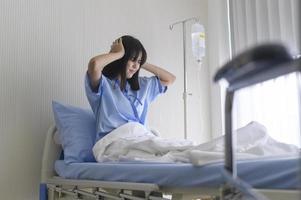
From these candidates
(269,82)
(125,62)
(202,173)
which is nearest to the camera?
(202,173)

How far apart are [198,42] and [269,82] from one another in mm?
578

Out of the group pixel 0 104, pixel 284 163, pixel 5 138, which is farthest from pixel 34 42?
pixel 284 163

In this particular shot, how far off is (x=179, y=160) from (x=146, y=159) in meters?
0.19

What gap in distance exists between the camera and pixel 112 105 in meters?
1.93

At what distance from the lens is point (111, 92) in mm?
1952

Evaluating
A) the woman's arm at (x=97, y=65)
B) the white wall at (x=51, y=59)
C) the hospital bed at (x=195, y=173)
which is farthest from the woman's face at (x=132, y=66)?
the hospital bed at (x=195, y=173)

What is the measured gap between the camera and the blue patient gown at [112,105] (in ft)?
6.13

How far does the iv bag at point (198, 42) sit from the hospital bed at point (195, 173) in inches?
44.3

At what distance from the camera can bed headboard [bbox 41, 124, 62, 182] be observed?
1979 millimetres

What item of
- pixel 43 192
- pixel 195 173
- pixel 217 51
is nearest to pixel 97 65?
pixel 43 192

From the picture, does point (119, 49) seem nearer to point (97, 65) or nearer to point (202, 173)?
point (97, 65)

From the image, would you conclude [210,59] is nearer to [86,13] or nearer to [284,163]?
[86,13]

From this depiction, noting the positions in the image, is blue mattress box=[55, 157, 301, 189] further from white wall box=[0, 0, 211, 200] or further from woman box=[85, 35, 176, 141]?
white wall box=[0, 0, 211, 200]

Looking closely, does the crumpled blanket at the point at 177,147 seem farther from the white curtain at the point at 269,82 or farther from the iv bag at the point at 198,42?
the iv bag at the point at 198,42
